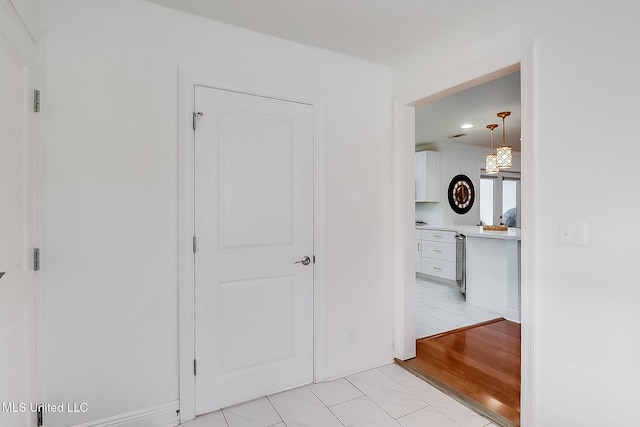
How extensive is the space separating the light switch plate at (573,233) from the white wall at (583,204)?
0.08 feet

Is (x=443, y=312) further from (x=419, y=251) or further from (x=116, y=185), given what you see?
(x=116, y=185)

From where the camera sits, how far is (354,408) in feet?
6.82

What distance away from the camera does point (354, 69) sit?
8.35ft

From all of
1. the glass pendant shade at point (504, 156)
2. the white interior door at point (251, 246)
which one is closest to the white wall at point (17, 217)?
the white interior door at point (251, 246)

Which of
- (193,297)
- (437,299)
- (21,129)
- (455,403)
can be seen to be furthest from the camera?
(437,299)

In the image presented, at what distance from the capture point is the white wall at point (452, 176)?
19.7 ft

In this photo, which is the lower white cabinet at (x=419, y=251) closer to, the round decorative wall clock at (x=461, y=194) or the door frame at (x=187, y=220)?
the round decorative wall clock at (x=461, y=194)

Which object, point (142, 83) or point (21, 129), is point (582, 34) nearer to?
point (142, 83)

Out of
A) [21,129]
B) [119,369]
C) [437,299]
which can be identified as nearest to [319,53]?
[21,129]

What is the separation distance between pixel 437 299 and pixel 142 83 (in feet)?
14.0

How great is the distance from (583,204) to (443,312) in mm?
2758

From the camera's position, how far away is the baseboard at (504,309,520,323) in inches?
144

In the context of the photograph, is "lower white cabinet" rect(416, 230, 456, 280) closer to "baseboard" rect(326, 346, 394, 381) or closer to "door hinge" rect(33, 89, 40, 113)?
"baseboard" rect(326, 346, 394, 381)

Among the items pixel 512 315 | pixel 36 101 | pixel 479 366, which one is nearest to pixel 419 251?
pixel 512 315
